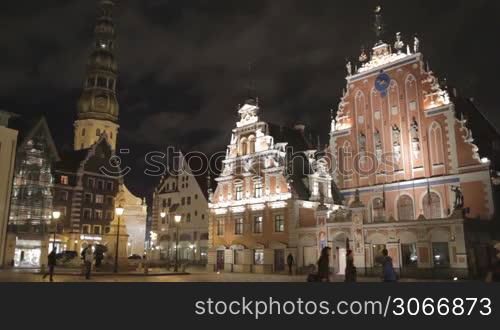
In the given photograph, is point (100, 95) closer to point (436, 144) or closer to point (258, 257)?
point (258, 257)

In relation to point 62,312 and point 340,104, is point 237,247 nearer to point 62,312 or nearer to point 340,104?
point 340,104

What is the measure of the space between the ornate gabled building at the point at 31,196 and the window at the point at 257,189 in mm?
25498

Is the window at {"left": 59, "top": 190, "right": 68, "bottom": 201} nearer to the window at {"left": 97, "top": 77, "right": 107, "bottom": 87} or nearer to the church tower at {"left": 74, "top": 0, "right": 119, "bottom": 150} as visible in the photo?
the church tower at {"left": 74, "top": 0, "right": 119, "bottom": 150}

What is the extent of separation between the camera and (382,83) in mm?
41312

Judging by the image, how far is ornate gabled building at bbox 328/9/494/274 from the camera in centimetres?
3192

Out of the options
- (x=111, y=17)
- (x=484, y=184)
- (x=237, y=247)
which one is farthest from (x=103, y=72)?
(x=484, y=184)

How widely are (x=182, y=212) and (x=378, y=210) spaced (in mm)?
28632

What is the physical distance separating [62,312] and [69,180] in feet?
179

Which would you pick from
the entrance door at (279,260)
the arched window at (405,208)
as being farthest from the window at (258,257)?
the arched window at (405,208)

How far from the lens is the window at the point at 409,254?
33.0 metres

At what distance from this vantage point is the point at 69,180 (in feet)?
195

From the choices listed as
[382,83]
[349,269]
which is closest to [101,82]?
[382,83]

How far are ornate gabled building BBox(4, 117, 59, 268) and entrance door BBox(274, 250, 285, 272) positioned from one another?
2687cm

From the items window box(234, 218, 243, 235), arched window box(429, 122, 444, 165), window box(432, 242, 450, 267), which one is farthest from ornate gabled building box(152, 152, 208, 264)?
window box(432, 242, 450, 267)
